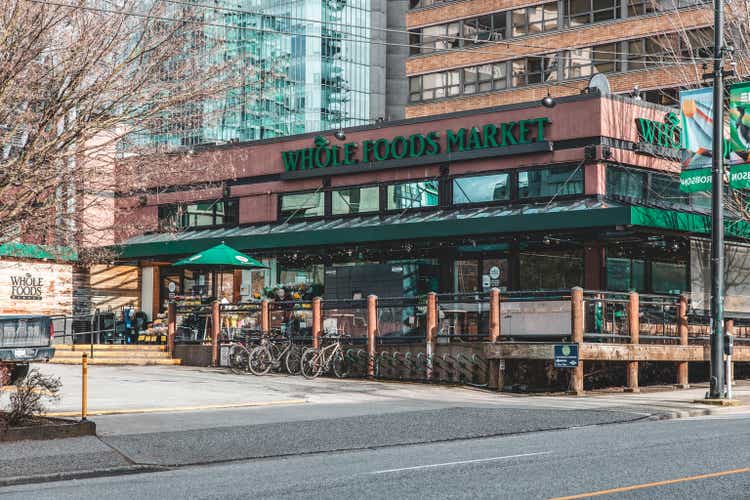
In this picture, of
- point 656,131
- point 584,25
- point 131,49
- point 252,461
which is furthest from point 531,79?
point 252,461

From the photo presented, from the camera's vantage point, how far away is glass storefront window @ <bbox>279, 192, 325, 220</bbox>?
35.5 meters

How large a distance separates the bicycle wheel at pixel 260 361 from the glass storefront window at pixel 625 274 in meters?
10.2

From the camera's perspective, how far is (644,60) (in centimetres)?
5494

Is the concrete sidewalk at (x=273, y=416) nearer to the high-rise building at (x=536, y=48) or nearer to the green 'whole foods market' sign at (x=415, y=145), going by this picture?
the green 'whole foods market' sign at (x=415, y=145)

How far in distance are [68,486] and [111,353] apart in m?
18.6

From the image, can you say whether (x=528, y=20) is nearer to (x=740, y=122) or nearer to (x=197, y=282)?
(x=197, y=282)

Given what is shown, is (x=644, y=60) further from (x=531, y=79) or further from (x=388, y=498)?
(x=388, y=498)

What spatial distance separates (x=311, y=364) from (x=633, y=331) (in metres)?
7.82

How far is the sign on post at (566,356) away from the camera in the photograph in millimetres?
22875

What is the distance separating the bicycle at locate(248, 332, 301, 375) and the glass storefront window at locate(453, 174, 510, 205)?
7.90 metres

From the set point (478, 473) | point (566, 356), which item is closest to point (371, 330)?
point (566, 356)

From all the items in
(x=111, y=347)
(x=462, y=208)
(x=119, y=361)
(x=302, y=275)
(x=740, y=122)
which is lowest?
(x=119, y=361)

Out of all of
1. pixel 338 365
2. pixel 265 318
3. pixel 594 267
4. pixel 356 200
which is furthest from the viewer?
pixel 356 200

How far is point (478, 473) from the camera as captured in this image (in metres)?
11.4
